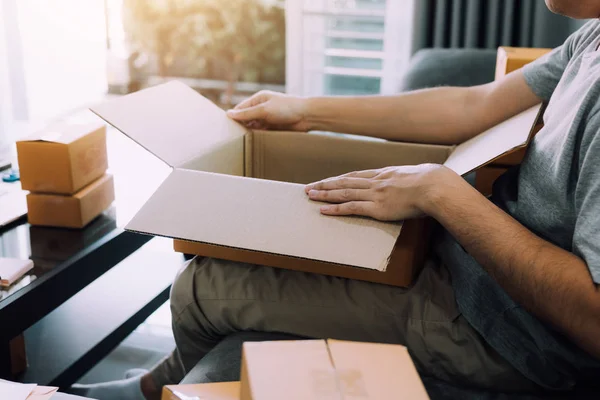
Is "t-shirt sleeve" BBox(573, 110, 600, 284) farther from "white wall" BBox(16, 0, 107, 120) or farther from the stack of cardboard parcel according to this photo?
"white wall" BBox(16, 0, 107, 120)

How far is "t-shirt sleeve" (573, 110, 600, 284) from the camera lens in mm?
795

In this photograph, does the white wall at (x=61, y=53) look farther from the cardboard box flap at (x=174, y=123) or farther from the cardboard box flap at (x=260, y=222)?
the cardboard box flap at (x=260, y=222)

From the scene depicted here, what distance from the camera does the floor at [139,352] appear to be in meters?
1.68

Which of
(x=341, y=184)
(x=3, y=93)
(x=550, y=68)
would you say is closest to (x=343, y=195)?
(x=341, y=184)

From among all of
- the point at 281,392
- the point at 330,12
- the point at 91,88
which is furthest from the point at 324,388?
the point at 91,88

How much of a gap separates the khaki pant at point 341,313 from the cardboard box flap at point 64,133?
0.40m

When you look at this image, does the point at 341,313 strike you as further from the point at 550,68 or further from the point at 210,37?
the point at 210,37

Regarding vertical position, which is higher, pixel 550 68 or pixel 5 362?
pixel 550 68

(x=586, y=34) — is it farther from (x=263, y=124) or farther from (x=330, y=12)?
(x=330, y=12)

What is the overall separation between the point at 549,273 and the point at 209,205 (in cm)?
47

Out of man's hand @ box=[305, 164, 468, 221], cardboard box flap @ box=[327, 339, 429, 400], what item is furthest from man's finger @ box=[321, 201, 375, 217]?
cardboard box flap @ box=[327, 339, 429, 400]

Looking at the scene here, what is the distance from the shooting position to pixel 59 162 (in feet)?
4.17

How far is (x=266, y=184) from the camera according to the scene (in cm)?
100

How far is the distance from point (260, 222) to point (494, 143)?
1.40ft
